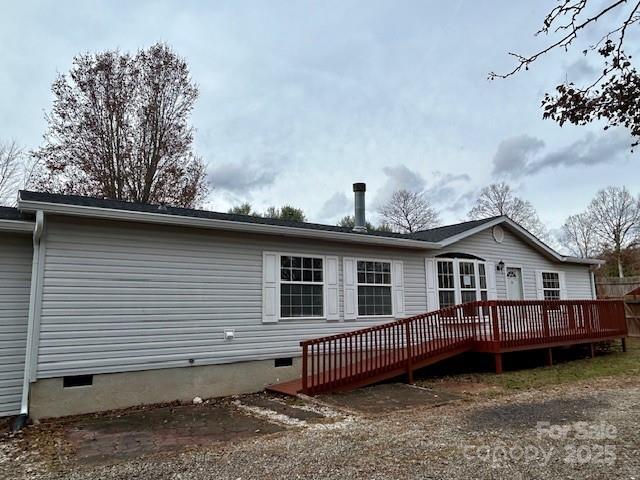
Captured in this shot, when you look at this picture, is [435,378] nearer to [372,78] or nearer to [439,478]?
[439,478]

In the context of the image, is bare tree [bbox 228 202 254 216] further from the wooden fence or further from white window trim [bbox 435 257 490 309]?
the wooden fence

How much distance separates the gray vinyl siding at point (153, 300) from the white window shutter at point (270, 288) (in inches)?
3.9

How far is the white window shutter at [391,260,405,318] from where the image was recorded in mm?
9635

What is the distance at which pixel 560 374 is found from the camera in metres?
8.88

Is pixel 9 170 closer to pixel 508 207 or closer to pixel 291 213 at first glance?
pixel 291 213

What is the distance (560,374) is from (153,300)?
26.0ft

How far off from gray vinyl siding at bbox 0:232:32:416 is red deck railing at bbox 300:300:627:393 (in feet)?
13.5

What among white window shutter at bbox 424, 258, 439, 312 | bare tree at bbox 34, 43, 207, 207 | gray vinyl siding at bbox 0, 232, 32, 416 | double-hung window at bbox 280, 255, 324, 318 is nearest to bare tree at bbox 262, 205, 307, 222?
bare tree at bbox 34, 43, 207, 207

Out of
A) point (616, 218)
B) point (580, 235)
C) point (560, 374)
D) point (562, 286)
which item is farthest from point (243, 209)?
point (580, 235)

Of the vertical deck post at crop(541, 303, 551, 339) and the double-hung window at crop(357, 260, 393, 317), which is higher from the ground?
the double-hung window at crop(357, 260, 393, 317)

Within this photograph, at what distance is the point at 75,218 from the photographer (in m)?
6.46

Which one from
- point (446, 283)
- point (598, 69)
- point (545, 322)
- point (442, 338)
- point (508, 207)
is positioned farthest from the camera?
point (508, 207)

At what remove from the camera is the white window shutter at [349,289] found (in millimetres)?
8914

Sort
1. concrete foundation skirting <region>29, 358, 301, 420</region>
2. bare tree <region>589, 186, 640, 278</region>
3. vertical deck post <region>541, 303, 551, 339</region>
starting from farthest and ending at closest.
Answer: bare tree <region>589, 186, 640, 278</region> → vertical deck post <region>541, 303, 551, 339</region> → concrete foundation skirting <region>29, 358, 301, 420</region>
